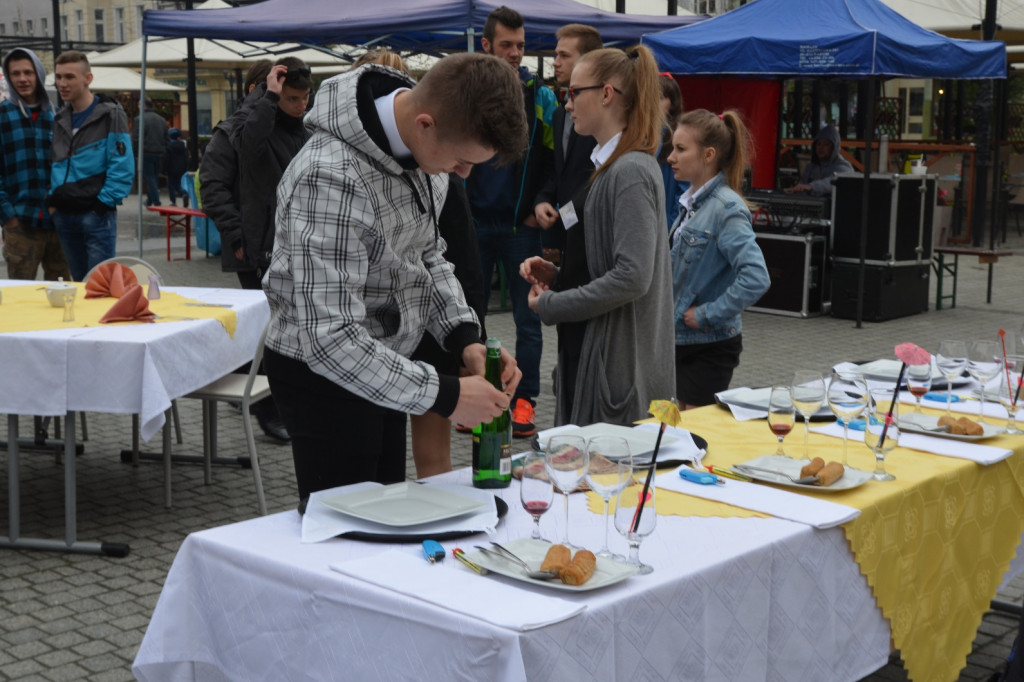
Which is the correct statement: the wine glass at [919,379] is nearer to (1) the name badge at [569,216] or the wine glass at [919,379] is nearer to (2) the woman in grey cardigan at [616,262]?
(2) the woman in grey cardigan at [616,262]

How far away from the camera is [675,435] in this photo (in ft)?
9.58

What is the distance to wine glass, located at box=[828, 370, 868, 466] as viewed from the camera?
8.93 feet

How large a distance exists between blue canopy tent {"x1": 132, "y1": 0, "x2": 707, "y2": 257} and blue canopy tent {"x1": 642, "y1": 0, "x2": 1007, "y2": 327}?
2.88 feet

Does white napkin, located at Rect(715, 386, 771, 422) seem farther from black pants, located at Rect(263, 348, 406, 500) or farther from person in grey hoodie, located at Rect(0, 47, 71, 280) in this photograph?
person in grey hoodie, located at Rect(0, 47, 71, 280)

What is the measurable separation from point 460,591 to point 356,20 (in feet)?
27.6

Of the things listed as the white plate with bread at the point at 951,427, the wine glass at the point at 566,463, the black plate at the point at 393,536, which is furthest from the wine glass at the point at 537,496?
the white plate with bread at the point at 951,427

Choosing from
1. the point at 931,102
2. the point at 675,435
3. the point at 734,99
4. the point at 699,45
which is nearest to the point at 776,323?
the point at 699,45

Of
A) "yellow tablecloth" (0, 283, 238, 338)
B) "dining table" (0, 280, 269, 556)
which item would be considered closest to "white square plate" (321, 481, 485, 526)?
"dining table" (0, 280, 269, 556)

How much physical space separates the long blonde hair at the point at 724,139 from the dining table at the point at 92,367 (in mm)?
2077

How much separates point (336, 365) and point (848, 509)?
1.05 meters

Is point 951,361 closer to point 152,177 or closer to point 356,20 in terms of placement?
point 356,20

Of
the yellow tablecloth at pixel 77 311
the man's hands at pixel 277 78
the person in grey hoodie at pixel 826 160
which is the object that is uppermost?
the man's hands at pixel 277 78

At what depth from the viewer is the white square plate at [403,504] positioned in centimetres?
219

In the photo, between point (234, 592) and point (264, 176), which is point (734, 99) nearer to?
point (264, 176)
